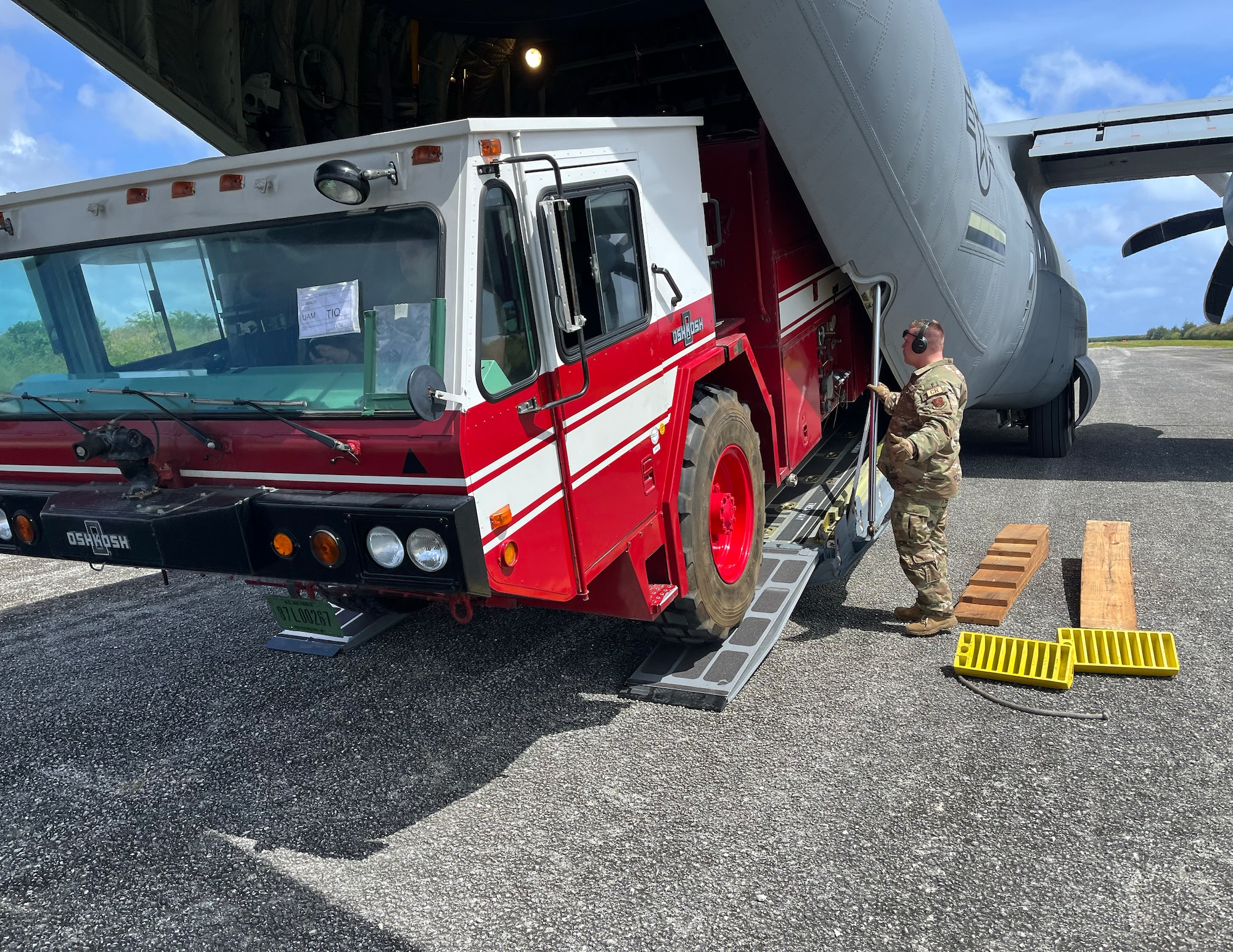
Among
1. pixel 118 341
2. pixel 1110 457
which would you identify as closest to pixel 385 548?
pixel 118 341

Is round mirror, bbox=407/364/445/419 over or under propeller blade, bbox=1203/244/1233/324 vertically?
over

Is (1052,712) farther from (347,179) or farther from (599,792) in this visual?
(347,179)

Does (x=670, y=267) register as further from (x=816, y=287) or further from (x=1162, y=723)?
(x=1162, y=723)

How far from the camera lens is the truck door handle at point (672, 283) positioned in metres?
4.07

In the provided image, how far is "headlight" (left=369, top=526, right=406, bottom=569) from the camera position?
299 cm

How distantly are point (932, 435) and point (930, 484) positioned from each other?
0.90 ft

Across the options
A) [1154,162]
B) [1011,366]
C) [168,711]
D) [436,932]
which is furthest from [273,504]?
[1154,162]

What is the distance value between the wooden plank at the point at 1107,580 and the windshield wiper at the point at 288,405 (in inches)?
157

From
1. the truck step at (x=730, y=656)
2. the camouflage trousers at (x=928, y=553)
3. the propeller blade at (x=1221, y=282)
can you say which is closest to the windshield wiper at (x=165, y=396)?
the truck step at (x=730, y=656)

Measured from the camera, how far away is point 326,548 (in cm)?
310

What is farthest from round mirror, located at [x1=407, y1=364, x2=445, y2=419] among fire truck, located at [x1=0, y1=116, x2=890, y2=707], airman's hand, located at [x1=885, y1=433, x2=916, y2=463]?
airman's hand, located at [x1=885, y1=433, x2=916, y2=463]

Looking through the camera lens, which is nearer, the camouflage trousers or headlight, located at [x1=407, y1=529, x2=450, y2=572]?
headlight, located at [x1=407, y1=529, x2=450, y2=572]

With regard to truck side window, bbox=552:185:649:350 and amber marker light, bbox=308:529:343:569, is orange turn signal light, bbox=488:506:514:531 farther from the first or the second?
truck side window, bbox=552:185:649:350

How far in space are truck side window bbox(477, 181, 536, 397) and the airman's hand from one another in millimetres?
2477
